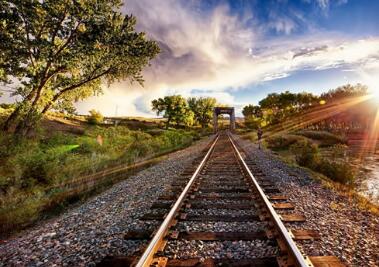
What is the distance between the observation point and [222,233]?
388 cm

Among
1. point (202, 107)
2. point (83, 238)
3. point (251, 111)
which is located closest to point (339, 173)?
point (83, 238)

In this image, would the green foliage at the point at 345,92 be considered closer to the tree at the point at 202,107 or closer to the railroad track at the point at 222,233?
the tree at the point at 202,107

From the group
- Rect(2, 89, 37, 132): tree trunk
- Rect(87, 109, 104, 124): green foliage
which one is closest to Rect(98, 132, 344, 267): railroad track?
Rect(2, 89, 37, 132): tree trunk

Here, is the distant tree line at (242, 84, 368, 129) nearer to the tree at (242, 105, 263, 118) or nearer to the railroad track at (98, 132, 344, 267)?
the tree at (242, 105, 263, 118)

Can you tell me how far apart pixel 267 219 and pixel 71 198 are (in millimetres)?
5982

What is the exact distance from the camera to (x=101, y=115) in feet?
191

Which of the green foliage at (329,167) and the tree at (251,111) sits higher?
the tree at (251,111)

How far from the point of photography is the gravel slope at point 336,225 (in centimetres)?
336

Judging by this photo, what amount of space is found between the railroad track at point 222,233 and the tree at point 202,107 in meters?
75.9

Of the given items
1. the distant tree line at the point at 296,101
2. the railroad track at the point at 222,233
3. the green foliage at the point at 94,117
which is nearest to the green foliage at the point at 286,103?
Result: the distant tree line at the point at 296,101

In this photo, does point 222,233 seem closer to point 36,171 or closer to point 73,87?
point 36,171

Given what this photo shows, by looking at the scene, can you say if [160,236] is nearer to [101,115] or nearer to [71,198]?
[71,198]

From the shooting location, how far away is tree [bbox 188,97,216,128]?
82.5 metres

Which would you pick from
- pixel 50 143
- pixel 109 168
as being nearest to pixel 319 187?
pixel 109 168
